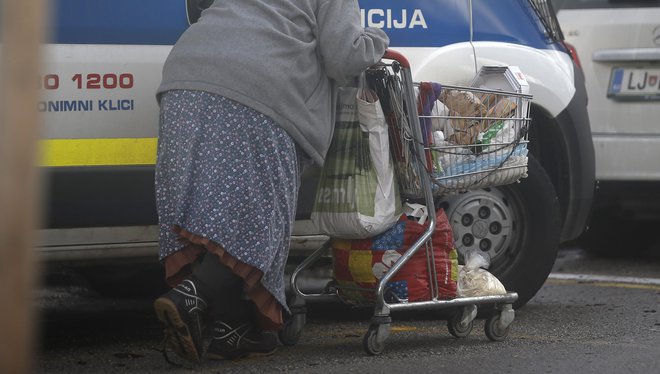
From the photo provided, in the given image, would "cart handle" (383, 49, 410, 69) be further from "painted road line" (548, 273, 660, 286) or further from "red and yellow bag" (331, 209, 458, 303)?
"painted road line" (548, 273, 660, 286)

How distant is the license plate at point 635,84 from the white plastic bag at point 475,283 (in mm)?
2995

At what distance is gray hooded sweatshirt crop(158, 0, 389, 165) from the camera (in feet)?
14.5

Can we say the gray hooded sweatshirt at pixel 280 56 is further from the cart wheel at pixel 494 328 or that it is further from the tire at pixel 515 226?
the tire at pixel 515 226

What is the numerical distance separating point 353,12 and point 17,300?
8.02 feet

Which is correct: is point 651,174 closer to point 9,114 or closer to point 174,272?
point 174,272

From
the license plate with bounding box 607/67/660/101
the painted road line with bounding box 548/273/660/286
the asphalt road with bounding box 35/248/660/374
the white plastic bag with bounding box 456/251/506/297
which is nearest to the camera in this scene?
the asphalt road with bounding box 35/248/660/374

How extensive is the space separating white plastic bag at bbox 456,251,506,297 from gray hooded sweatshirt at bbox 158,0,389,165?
817 millimetres

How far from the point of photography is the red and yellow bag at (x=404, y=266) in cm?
480

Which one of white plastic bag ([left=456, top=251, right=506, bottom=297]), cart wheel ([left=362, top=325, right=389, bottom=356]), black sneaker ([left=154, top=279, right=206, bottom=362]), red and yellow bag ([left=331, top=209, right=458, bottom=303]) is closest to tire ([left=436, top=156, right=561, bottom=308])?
white plastic bag ([left=456, top=251, right=506, bottom=297])

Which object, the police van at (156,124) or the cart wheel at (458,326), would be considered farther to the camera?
the cart wheel at (458,326)

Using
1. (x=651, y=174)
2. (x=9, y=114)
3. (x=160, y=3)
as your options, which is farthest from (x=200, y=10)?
(x=651, y=174)

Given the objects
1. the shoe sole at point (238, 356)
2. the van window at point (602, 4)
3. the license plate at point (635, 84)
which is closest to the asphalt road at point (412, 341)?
the shoe sole at point (238, 356)

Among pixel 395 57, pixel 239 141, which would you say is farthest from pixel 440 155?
pixel 239 141

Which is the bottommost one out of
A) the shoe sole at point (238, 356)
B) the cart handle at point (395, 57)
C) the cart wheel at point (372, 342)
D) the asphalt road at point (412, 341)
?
the asphalt road at point (412, 341)
